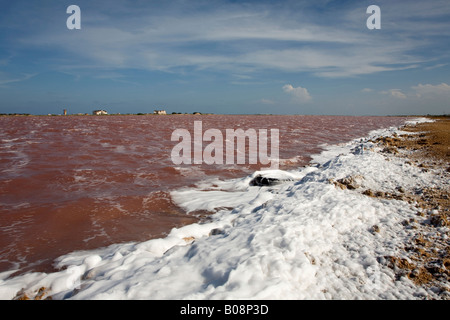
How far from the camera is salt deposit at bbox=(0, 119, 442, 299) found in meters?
2.68

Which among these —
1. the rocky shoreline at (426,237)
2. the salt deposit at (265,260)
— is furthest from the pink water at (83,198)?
the rocky shoreline at (426,237)

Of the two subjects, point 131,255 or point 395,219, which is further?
point 395,219

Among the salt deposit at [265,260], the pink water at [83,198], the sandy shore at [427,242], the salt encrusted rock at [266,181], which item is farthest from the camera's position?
the salt encrusted rock at [266,181]

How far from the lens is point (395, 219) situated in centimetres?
410

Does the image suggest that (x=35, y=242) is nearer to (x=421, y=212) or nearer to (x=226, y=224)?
(x=226, y=224)

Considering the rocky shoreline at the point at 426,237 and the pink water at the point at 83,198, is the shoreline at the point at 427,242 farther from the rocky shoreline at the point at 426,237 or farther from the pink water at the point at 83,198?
the pink water at the point at 83,198

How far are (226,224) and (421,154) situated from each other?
8045 millimetres

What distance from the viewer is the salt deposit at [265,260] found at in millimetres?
2678

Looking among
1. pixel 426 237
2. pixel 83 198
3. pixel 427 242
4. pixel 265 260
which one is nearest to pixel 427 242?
pixel 427 242

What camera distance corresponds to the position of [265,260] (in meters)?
3.00

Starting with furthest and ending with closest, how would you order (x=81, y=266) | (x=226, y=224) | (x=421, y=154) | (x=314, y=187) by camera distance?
(x=421, y=154)
(x=314, y=187)
(x=226, y=224)
(x=81, y=266)
